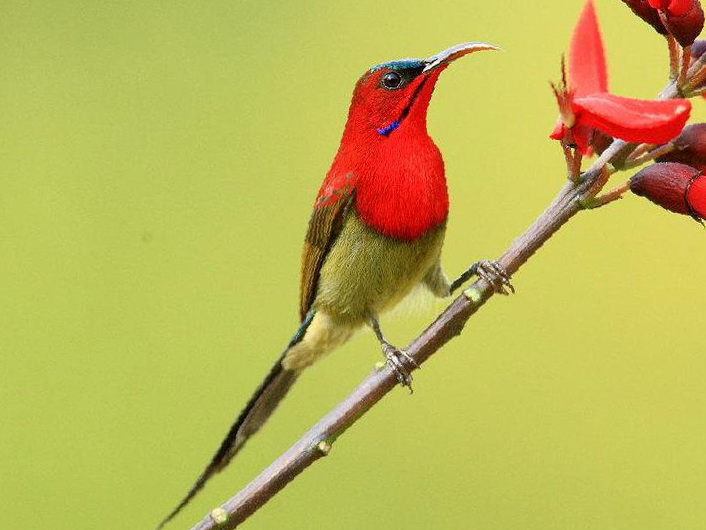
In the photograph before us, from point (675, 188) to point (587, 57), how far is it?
12cm

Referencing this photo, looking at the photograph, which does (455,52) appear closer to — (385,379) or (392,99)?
(392,99)

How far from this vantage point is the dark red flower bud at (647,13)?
0.64m

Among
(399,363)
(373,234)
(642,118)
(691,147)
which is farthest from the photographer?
(373,234)

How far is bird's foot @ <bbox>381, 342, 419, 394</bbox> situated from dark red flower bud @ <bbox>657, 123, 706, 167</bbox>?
0.79 feet

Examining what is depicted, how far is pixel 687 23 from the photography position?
1.99ft

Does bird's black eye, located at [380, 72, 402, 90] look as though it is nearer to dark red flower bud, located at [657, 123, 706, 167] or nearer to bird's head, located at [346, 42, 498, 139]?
bird's head, located at [346, 42, 498, 139]

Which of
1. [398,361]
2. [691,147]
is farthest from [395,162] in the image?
[691,147]

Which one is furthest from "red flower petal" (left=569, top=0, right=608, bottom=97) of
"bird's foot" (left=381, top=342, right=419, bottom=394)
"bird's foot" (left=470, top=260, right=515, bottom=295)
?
"bird's foot" (left=381, top=342, right=419, bottom=394)

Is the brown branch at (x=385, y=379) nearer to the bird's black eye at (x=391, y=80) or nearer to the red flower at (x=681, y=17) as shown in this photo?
the red flower at (x=681, y=17)

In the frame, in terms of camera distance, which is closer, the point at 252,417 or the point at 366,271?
the point at 252,417

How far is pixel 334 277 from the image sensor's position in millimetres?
1092

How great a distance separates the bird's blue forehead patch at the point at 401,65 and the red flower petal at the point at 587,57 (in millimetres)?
175

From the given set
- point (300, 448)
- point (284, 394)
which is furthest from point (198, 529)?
point (284, 394)

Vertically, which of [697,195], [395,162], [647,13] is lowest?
[697,195]
